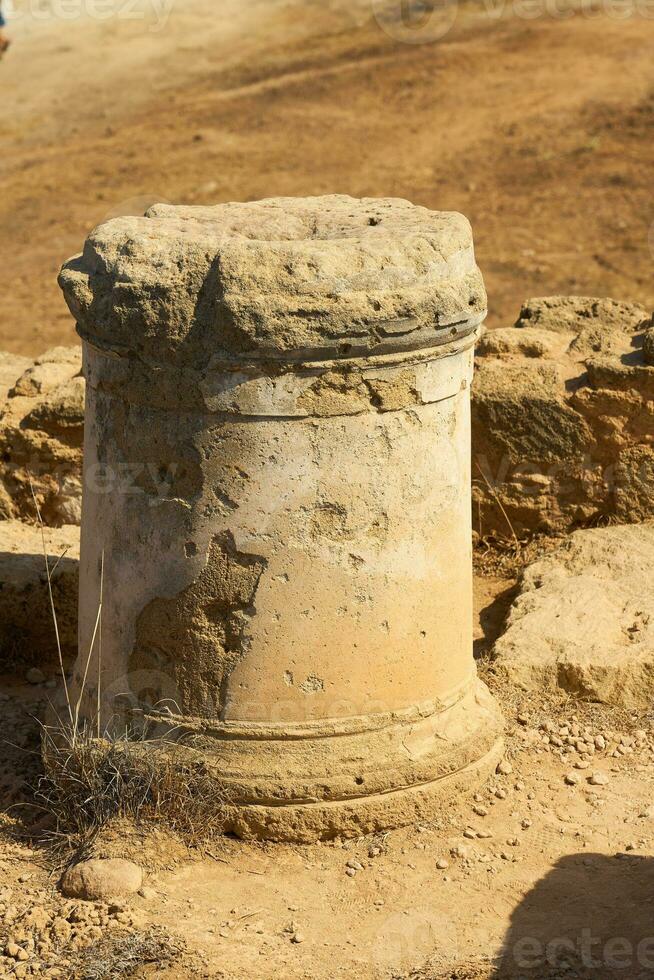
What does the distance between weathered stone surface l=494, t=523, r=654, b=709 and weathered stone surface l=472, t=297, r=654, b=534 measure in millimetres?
304

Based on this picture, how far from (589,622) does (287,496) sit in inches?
74.4

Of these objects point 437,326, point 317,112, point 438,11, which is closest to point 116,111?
point 317,112

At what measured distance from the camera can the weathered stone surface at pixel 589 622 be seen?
5.63 m

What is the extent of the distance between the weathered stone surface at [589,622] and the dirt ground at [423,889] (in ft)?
1.17

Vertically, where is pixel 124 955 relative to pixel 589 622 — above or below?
above

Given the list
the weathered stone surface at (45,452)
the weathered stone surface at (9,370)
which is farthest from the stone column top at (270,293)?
the weathered stone surface at (9,370)

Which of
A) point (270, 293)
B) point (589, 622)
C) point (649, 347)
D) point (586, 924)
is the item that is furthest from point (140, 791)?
point (649, 347)

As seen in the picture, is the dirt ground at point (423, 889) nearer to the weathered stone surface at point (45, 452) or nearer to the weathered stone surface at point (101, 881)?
the weathered stone surface at point (101, 881)

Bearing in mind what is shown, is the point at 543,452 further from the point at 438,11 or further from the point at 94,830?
the point at 438,11

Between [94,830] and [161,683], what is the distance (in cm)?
54

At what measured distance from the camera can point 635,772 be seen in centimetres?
527

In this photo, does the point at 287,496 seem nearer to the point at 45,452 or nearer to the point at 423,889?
the point at 423,889

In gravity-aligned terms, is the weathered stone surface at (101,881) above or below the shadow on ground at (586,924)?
above

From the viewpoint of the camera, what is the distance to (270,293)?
4406 millimetres
